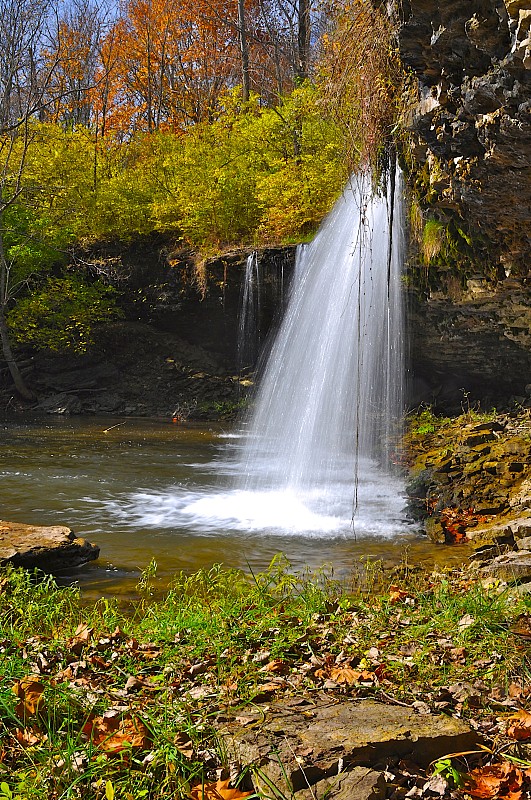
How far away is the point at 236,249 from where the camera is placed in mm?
16156

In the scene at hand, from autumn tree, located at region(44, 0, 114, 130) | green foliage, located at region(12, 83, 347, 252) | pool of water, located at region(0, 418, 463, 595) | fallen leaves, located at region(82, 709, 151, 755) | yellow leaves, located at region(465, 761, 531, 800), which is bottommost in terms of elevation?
pool of water, located at region(0, 418, 463, 595)

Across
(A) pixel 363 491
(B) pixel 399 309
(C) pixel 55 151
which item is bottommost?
(A) pixel 363 491

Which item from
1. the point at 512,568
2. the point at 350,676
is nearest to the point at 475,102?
the point at 512,568

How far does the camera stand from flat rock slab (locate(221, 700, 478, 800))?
2.05m

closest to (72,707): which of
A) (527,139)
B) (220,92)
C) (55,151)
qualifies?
(527,139)

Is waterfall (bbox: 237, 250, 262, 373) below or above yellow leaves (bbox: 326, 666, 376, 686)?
above

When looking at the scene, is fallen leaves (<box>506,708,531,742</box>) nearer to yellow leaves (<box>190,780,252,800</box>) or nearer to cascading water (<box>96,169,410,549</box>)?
yellow leaves (<box>190,780,252,800</box>)

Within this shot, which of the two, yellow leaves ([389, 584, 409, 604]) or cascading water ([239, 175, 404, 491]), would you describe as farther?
cascading water ([239, 175, 404, 491])

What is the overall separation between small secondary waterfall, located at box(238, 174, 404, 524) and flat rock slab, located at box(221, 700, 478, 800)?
285 inches

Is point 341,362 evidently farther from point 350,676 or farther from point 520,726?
point 520,726

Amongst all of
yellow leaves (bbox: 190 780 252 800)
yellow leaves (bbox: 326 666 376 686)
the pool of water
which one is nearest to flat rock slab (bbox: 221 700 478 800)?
yellow leaves (bbox: 190 780 252 800)

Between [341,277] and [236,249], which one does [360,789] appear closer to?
[341,277]

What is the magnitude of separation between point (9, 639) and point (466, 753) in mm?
2362

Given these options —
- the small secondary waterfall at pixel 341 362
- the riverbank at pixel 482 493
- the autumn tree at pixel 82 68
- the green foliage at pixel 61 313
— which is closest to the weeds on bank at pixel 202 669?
the riverbank at pixel 482 493
